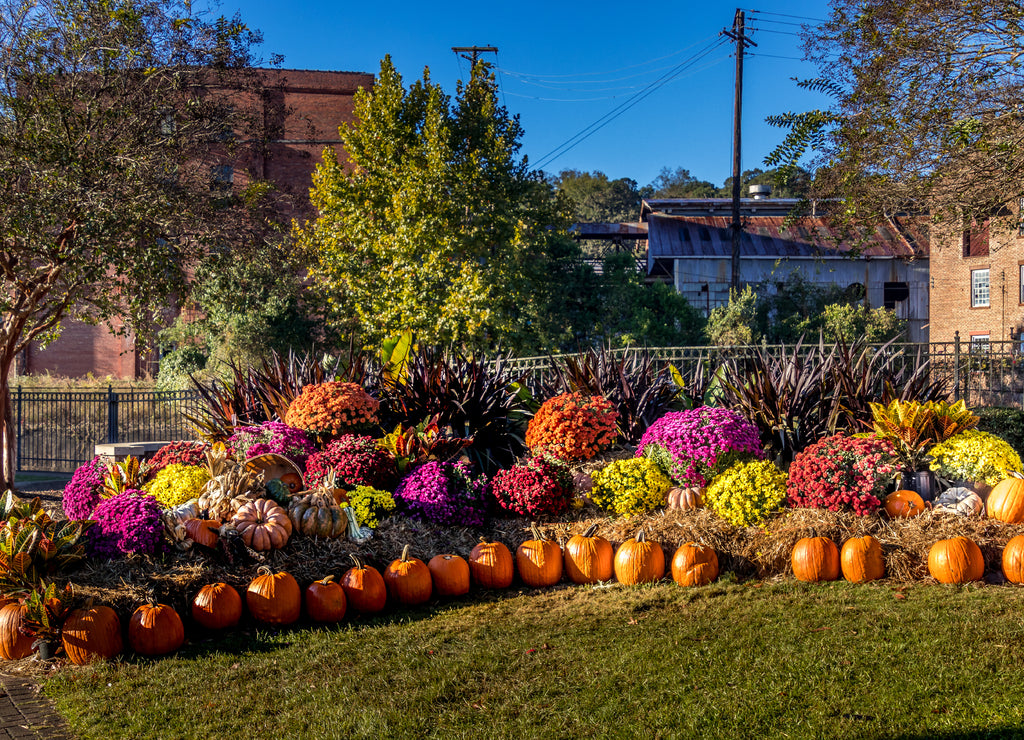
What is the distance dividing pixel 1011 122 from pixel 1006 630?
17.3 feet

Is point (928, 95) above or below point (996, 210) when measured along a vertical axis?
above

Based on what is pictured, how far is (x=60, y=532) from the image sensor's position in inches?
204

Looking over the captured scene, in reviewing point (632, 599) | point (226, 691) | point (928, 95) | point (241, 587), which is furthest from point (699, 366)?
point (226, 691)

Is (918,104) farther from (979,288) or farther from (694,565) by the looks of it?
(979,288)

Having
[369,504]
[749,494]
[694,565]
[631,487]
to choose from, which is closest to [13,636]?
[369,504]

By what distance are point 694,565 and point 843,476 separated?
1.49 m

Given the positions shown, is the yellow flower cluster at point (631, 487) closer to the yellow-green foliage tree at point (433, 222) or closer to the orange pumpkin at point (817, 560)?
the orange pumpkin at point (817, 560)

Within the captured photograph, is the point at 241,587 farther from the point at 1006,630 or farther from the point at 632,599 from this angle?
the point at 1006,630

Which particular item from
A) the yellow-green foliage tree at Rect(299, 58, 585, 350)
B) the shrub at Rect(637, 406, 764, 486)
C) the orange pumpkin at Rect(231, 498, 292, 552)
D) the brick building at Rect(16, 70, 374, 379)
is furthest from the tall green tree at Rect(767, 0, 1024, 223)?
the brick building at Rect(16, 70, 374, 379)

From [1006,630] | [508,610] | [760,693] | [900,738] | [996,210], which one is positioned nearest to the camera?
[900,738]

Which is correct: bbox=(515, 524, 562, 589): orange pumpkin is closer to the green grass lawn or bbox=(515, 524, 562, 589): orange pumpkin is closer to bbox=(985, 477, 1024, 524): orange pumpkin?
the green grass lawn

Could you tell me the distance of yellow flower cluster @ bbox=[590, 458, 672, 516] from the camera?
682cm

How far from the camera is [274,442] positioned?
7266mm

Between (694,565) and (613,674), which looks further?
(694,565)
